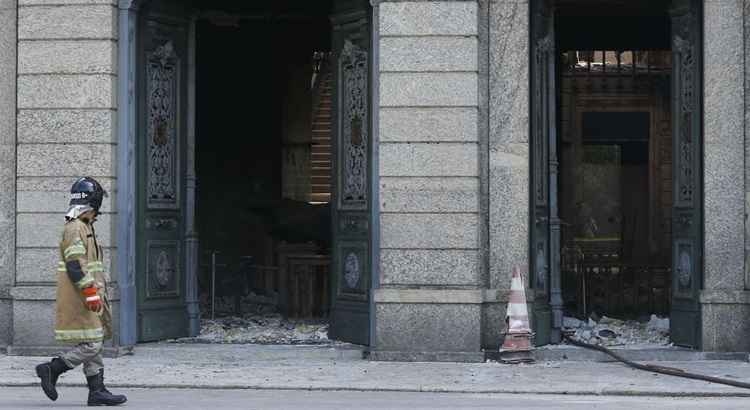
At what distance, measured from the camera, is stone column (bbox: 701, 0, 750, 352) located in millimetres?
15469

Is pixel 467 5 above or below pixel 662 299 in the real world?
above

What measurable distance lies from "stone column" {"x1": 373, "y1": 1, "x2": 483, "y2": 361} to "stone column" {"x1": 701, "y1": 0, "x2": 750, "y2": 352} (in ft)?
7.87

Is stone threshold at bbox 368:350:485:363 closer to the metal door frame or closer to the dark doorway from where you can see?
the metal door frame

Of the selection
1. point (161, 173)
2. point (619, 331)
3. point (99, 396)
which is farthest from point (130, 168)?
point (619, 331)

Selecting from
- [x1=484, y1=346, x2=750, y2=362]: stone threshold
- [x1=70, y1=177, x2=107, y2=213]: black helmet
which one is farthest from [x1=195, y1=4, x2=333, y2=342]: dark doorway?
[x1=70, y1=177, x2=107, y2=213]: black helmet

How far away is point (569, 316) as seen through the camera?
65.1ft

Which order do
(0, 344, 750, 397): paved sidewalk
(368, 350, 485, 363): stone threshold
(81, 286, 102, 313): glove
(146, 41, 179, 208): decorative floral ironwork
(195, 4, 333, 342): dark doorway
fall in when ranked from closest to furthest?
1. (81, 286, 102, 313): glove
2. (0, 344, 750, 397): paved sidewalk
3. (368, 350, 485, 363): stone threshold
4. (146, 41, 179, 208): decorative floral ironwork
5. (195, 4, 333, 342): dark doorway

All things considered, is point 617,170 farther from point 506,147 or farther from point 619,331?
point 506,147

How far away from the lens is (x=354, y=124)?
16.4 meters

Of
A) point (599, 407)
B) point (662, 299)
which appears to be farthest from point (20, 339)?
point (662, 299)

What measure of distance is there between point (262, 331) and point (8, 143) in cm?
388

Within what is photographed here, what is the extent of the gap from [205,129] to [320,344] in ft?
24.0

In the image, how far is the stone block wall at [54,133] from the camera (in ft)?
52.0

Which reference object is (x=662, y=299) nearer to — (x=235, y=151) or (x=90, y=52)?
(x=235, y=151)
